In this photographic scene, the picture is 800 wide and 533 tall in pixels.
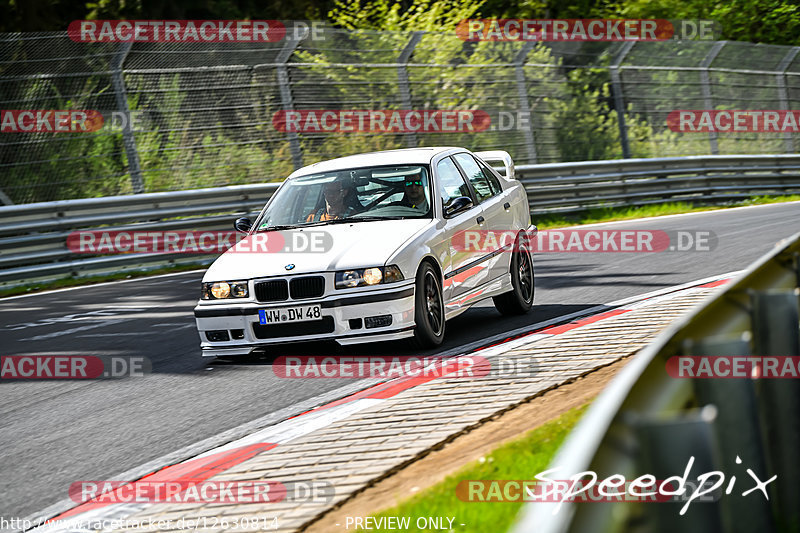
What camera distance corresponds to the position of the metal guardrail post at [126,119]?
17281 mm

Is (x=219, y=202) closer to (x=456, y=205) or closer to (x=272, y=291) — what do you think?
(x=456, y=205)

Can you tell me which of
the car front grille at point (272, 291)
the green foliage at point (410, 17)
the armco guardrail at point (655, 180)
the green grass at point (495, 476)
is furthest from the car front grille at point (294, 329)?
the green foliage at point (410, 17)

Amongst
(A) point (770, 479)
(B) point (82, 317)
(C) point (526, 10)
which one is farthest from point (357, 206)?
(C) point (526, 10)

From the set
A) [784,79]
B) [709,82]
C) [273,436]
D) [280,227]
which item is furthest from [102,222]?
[784,79]

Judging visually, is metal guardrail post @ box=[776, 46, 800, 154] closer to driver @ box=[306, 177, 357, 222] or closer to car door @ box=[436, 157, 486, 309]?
car door @ box=[436, 157, 486, 309]

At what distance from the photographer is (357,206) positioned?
9078 mm

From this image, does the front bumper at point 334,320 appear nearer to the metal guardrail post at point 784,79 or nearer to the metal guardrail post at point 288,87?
the metal guardrail post at point 288,87

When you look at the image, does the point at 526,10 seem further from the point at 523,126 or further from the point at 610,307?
the point at 610,307

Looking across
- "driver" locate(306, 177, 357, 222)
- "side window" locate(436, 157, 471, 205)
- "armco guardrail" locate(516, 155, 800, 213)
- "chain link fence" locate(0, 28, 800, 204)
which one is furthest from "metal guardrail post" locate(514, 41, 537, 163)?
"driver" locate(306, 177, 357, 222)

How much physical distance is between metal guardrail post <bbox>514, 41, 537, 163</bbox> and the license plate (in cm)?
1523

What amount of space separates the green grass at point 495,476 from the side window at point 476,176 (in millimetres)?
4233

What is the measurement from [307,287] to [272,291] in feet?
0.90

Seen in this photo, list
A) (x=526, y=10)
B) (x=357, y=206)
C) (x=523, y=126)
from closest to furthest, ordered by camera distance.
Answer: (x=357, y=206) → (x=523, y=126) → (x=526, y=10)

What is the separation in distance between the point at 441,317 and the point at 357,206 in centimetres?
130
